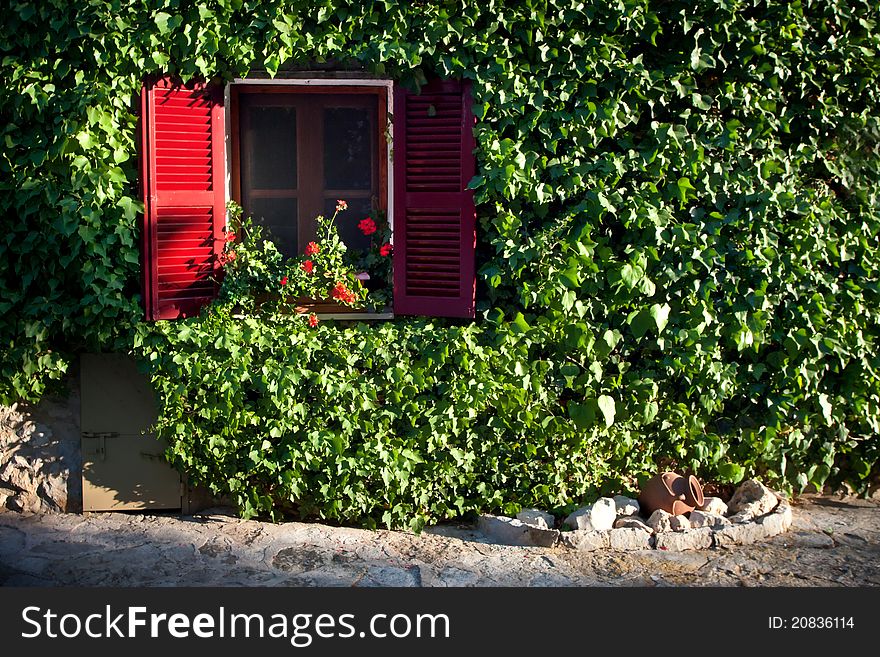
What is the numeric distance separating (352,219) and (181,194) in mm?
1125

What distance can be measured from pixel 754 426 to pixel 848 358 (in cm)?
71

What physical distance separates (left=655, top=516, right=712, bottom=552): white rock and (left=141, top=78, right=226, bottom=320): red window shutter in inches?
120

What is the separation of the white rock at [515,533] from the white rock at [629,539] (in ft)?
1.06

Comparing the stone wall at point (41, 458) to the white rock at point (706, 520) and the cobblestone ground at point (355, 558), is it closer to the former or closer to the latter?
the cobblestone ground at point (355, 558)

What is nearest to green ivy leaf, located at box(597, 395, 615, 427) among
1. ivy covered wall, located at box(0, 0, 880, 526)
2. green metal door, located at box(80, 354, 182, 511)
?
ivy covered wall, located at box(0, 0, 880, 526)

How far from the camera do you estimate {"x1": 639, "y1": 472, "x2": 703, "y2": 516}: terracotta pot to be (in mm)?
6172

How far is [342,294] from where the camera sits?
6.20m

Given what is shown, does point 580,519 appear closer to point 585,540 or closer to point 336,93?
point 585,540

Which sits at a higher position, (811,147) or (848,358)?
(811,147)

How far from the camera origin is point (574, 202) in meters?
6.25

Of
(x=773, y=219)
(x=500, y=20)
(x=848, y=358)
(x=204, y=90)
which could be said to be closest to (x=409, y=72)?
(x=500, y=20)

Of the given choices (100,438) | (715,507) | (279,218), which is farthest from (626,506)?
(100,438)

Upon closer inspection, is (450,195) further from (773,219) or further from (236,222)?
(773,219)

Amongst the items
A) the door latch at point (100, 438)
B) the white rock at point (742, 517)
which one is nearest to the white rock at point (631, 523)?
the white rock at point (742, 517)
